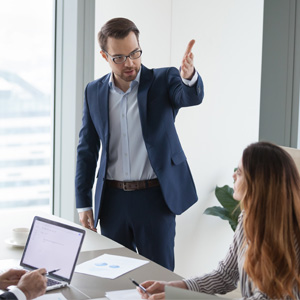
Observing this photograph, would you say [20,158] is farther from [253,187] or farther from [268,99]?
[253,187]

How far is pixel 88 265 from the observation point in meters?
2.23

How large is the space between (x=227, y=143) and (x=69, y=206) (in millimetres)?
1274

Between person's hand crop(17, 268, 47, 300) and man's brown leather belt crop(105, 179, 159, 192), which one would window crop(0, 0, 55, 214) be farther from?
person's hand crop(17, 268, 47, 300)

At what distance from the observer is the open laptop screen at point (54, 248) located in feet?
6.64

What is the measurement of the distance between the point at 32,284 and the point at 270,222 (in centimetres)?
78

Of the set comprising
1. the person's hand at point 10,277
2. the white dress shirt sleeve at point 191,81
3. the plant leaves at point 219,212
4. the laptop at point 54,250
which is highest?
the white dress shirt sleeve at point 191,81

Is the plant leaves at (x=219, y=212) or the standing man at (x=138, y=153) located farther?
the plant leaves at (x=219, y=212)

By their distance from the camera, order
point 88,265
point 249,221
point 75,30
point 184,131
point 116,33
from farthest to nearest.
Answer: point 184,131
point 75,30
point 116,33
point 88,265
point 249,221

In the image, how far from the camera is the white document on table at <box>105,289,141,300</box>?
1888mm

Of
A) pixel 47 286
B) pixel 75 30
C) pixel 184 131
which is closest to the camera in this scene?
pixel 47 286

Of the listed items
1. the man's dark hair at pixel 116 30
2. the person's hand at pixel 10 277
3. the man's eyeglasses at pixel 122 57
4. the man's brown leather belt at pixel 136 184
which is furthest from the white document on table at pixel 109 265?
the man's dark hair at pixel 116 30

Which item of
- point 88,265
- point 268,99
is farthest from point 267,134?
point 88,265

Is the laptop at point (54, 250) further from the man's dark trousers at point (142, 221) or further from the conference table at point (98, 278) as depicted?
the man's dark trousers at point (142, 221)

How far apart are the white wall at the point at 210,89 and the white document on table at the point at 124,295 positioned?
7.36 ft
